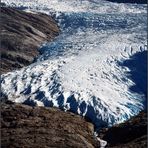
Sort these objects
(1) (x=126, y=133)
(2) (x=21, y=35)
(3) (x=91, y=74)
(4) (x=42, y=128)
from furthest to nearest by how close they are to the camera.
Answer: (2) (x=21, y=35) → (3) (x=91, y=74) → (1) (x=126, y=133) → (4) (x=42, y=128)

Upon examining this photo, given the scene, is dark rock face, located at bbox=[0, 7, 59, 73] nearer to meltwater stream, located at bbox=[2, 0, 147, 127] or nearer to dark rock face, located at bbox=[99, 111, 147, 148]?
meltwater stream, located at bbox=[2, 0, 147, 127]

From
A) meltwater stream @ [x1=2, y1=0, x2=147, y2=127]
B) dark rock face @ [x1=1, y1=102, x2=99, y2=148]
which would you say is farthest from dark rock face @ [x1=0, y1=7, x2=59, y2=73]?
dark rock face @ [x1=1, y1=102, x2=99, y2=148]

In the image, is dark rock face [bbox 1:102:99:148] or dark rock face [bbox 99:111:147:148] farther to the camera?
dark rock face [bbox 99:111:147:148]

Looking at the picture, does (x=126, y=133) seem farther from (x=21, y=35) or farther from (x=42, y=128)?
(x=21, y=35)

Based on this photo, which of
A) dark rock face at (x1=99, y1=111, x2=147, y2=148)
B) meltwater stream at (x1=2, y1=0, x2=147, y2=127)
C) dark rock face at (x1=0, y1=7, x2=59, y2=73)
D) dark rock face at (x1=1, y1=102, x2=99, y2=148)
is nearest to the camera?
dark rock face at (x1=1, y1=102, x2=99, y2=148)

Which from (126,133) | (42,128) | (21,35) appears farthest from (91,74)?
(21,35)

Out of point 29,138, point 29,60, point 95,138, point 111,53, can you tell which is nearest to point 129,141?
point 95,138

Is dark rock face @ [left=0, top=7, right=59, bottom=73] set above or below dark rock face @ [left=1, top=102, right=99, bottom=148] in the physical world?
above

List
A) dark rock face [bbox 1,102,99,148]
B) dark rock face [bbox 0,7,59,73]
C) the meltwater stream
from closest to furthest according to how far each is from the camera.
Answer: dark rock face [bbox 1,102,99,148] → the meltwater stream → dark rock face [bbox 0,7,59,73]
